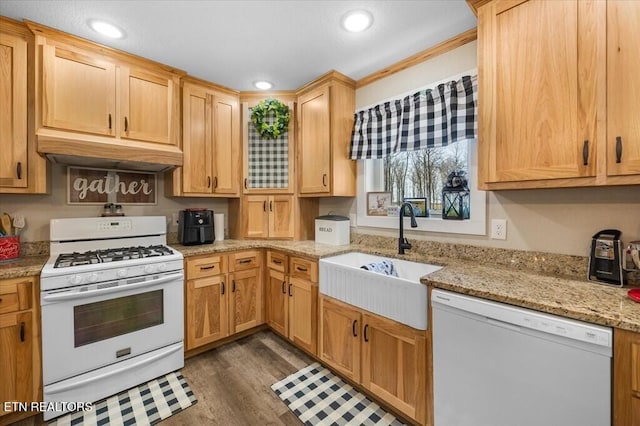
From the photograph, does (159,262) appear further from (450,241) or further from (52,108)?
(450,241)

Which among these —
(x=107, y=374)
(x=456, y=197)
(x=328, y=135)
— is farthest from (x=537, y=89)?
(x=107, y=374)

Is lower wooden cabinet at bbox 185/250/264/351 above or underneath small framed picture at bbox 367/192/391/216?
underneath

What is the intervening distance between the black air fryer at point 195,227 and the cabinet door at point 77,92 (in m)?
0.88

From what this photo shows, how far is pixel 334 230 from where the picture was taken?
8.46ft

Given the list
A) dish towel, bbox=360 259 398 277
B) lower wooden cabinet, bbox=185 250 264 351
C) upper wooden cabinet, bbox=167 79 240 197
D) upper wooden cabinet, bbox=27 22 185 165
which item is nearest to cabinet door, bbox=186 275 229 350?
lower wooden cabinet, bbox=185 250 264 351

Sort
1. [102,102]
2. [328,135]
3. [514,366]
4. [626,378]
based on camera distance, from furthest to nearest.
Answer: [328,135] → [102,102] → [514,366] → [626,378]

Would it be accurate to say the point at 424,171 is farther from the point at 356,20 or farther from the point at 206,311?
the point at 206,311

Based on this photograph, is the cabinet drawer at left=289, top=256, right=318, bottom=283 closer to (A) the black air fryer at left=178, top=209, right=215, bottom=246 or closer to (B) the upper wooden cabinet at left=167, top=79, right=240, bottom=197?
(A) the black air fryer at left=178, top=209, right=215, bottom=246

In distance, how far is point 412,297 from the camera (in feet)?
5.01

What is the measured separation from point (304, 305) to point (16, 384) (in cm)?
179

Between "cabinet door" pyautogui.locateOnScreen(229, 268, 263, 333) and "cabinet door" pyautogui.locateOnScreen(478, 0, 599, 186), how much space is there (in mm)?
2098

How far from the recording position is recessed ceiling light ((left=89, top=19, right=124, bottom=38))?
1.80 meters

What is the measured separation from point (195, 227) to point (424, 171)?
2105mm

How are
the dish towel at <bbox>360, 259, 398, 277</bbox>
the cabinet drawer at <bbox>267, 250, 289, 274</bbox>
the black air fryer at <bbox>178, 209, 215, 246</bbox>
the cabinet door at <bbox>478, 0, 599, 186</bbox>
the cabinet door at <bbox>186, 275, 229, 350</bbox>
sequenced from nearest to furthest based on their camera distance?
the cabinet door at <bbox>478, 0, 599, 186</bbox>
the dish towel at <bbox>360, 259, 398, 277</bbox>
the cabinet door at <bbox>186, 275, 229, 350</bbox>
the cabinet drawer at <bbox>267, 250, 289, 274</bbox>
the black air fryer at <bbox>178, 209, 215, 246</bbox>
